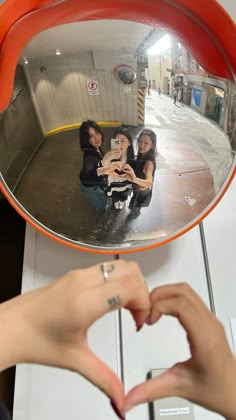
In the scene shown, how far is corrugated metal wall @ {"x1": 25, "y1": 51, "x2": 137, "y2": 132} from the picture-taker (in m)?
0.66

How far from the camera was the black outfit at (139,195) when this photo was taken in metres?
0.69

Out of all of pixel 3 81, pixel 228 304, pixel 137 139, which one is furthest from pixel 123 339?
pixel 3 81

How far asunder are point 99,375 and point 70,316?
0.22 feet

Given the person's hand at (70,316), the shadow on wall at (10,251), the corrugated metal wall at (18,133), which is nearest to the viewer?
the person's hand at (70,316)

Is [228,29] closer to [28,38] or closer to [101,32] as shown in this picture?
[101,32]

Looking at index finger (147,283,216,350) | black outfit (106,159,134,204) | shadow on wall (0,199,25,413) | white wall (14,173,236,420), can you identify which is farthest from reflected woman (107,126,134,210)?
shadow on wall (0,199,25,413)

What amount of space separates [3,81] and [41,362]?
411 mm

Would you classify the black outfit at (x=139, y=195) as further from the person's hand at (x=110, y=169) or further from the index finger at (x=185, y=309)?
the index finger at (x=185, y=309)

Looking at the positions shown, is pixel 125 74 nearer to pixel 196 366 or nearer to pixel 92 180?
pixel 92 180

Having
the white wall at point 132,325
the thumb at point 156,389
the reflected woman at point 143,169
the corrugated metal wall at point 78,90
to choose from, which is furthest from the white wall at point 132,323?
the thumb at point 156,389

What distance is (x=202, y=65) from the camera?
2.17ft

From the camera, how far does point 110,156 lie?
691 millimetres

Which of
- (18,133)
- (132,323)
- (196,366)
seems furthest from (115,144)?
(196,366)

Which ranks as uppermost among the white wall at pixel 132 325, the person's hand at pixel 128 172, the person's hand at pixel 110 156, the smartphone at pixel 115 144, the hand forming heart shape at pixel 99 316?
the smartphone at pixel 115 144
